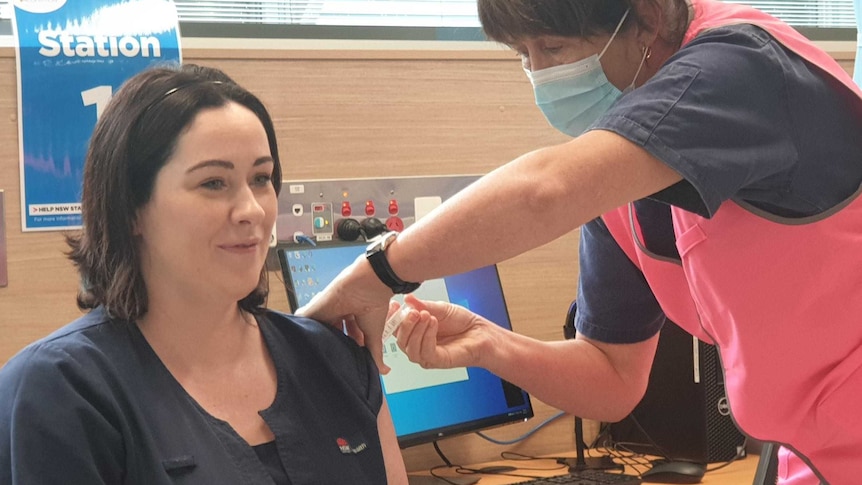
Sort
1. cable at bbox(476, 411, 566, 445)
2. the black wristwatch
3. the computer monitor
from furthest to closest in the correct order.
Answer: cable at bbox(476, 411, 566, 445)
the computer monitor
the black wristwatch

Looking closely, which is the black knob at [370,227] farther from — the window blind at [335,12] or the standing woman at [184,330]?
the standing woman at [184,330]

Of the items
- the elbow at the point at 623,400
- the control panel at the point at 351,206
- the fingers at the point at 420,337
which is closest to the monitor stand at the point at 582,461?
the elbow at the point at 623,400

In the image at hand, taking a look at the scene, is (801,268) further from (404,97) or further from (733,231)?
(404,97)

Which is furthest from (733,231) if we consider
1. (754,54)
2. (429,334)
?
(429,334)

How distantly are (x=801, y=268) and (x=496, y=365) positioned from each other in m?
0.56

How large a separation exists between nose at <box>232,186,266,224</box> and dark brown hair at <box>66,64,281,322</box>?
0.12 m

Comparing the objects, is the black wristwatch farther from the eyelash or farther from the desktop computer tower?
the desktop computer tower

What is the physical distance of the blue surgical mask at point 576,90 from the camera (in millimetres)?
1425

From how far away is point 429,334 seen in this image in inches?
60.2

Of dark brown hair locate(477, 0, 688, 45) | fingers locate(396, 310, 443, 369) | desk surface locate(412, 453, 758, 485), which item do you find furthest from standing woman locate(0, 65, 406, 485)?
desk surface locate(412, 453, 758, 485)

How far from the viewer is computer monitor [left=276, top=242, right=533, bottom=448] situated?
212cm

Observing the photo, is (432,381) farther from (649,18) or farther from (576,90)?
(649,18)

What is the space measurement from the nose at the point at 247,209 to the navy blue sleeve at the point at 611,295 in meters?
0.62

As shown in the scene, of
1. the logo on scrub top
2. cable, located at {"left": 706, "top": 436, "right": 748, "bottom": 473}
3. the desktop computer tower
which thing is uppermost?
the logo on scrub top
